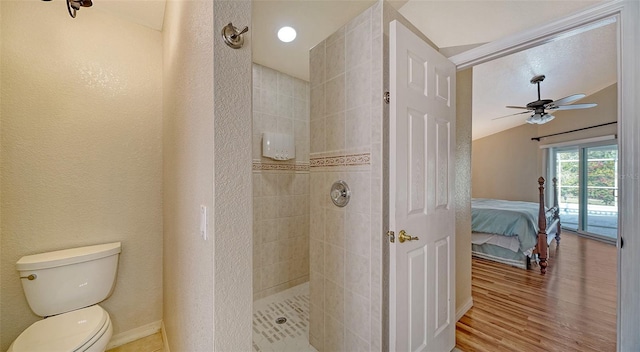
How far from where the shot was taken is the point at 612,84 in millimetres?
4324

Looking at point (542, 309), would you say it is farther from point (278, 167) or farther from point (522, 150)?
point (522, 150)

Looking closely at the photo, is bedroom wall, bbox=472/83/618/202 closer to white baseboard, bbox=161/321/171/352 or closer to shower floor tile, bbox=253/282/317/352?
shower floor tile, bbox=253/282/317/352

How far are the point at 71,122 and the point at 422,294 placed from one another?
2483mm

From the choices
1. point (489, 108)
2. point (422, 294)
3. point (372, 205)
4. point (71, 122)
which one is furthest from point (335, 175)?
point (489, 108)

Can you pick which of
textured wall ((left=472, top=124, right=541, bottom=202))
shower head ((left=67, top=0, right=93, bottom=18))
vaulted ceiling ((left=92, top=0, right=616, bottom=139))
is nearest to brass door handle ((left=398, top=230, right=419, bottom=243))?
vaulted ceiling ((left=92, top=0, right=616, bottom=139))

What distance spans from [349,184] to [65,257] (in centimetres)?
Result: 179

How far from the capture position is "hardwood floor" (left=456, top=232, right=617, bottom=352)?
187 cm

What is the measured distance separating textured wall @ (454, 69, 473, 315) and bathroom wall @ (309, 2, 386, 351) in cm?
111

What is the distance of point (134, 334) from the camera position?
5.95 feet

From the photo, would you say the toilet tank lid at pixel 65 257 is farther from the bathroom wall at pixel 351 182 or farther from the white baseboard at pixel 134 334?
the bathroom wall at pixel 351 182

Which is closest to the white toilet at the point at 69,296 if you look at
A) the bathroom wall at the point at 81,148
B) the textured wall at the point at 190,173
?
the bathroom wall at the point at 81,148

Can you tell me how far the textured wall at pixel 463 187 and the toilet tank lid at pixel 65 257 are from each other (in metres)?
2.67

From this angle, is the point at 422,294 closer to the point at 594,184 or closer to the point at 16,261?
the point at 16,261

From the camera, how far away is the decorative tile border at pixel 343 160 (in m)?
1.44
